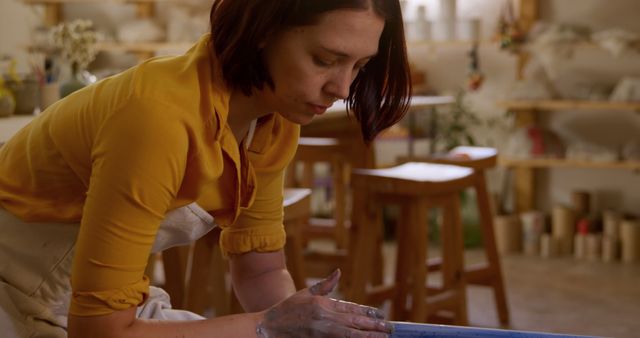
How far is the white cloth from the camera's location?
1.35m

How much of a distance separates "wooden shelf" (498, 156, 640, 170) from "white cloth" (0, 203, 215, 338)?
4.06m

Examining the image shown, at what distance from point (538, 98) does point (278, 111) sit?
4.08 m

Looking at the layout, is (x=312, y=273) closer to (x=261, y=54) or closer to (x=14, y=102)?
(x=14, y=102)

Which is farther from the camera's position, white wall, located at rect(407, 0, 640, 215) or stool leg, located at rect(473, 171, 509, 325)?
white wall, located at rect(407, 0, 640, 215)

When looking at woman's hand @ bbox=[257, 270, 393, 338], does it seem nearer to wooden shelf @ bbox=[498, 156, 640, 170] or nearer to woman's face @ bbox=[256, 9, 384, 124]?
woman's face @ bbox=[256, 9, 384, 124]

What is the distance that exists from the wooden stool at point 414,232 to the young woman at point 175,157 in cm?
180

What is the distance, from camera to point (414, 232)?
3273 millimetres

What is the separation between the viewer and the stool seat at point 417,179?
3.22m

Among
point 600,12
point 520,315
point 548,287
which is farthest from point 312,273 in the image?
point 600,12

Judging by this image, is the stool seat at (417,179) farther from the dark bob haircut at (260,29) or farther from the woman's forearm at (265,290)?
the dark bob haircut at (260,29)

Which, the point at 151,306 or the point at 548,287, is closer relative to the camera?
the point at 151,306

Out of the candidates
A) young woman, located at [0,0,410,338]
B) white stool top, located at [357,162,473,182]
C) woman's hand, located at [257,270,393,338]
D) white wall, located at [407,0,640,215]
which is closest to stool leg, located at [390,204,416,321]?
white stool top, located at [357,162,473,182]

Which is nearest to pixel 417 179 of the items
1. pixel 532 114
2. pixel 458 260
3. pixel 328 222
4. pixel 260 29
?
pixel 458 260

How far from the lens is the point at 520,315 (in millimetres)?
4047
